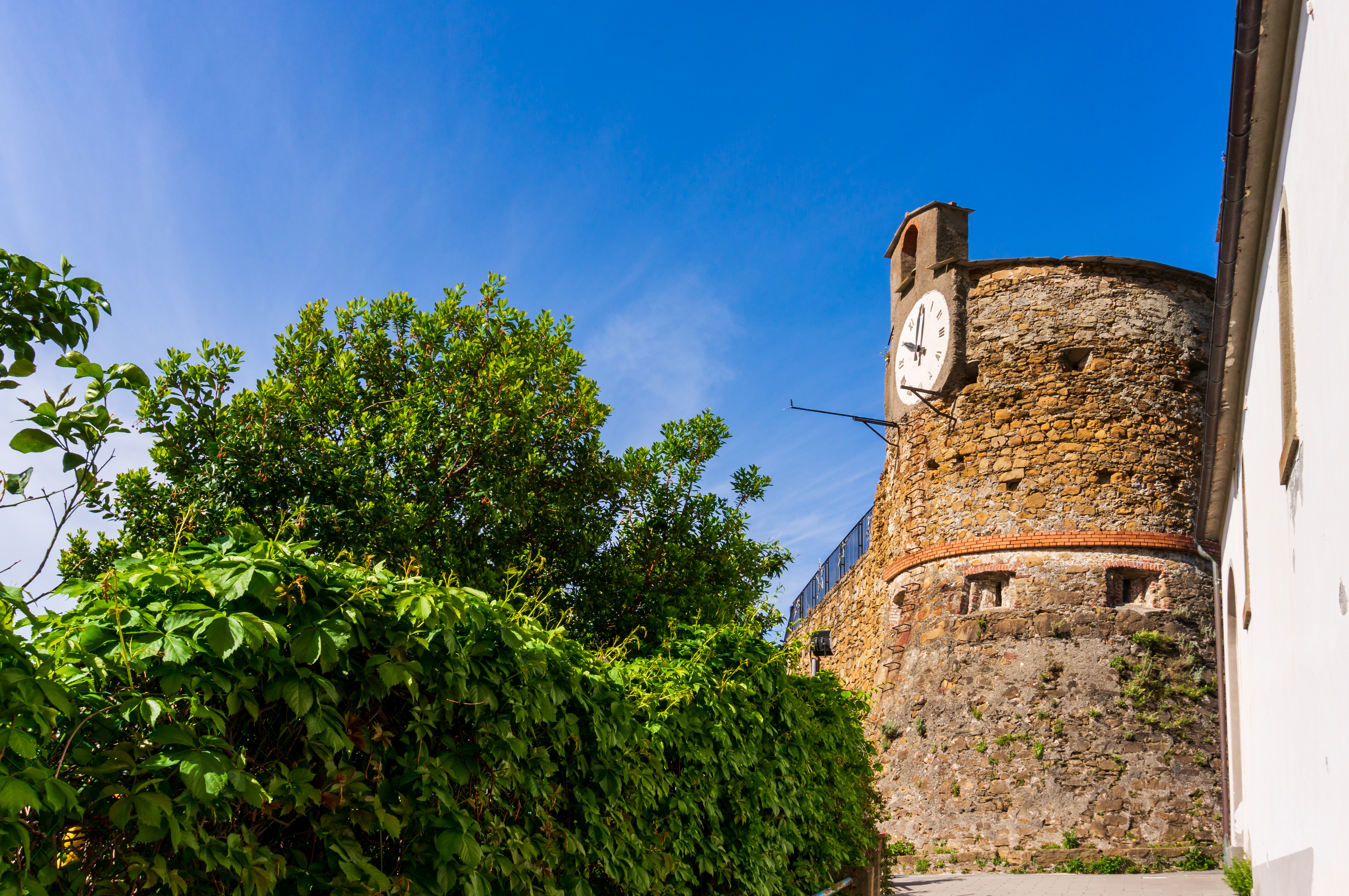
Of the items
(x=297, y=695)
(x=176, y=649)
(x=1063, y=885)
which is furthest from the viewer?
(x=1063, y=885)

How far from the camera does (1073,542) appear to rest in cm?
1412

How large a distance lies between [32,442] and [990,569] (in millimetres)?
13795

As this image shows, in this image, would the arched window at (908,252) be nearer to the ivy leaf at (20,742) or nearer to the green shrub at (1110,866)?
the green shrub at (1110,866)

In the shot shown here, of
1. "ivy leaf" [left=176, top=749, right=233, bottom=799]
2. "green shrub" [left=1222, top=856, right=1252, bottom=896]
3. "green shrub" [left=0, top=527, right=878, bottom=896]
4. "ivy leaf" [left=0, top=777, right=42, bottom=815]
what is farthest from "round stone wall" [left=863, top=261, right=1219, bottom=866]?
"ivy leaf" [left=0, top=777, right=42, bottom=815]

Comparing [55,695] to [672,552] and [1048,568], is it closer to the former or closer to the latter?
[672,552]

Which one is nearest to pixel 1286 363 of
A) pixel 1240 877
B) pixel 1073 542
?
pixel 1240 877

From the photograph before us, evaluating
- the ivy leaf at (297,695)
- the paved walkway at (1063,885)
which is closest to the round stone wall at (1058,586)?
the paved walkway at (1063,885)

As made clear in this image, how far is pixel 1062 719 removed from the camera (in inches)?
535

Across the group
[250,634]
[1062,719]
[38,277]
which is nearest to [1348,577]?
[250,634]

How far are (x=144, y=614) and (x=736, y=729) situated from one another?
3.51 metres

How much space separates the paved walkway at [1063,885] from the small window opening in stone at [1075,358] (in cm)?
708

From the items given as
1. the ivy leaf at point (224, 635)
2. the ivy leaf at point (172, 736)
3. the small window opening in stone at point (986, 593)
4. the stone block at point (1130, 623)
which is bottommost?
the ivy leaf at point (172, 736)

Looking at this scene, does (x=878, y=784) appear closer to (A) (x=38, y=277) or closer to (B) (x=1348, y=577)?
(B) (x=1348, y=577)

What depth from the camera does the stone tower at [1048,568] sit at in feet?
43.7
